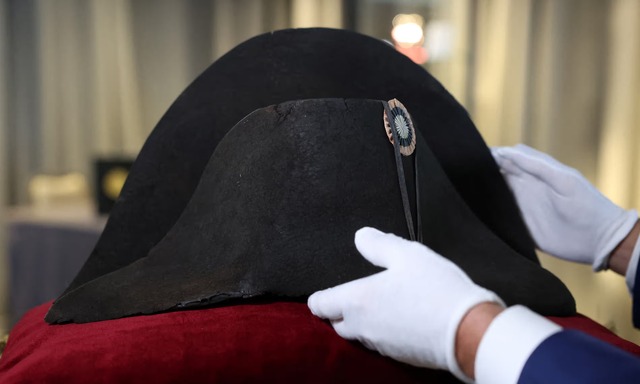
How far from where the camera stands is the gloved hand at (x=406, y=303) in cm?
53

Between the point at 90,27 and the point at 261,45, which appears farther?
the point at 90,27

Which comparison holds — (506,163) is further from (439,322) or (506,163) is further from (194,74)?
(194,74)

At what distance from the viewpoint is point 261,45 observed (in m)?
0.82

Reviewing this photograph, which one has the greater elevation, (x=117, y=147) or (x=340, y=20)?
(x=340, y=20)

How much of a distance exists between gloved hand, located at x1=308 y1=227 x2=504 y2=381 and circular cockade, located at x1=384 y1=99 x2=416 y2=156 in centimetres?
13

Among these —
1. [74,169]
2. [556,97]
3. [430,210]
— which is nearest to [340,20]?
[556,97]

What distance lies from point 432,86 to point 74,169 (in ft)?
6.26

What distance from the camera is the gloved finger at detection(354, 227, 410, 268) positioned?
583 mm

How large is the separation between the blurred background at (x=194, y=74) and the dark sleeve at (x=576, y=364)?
4.67 feet

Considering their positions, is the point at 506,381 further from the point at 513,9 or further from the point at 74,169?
the point at 74,169

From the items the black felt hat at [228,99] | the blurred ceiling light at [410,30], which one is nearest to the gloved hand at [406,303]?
the black felt hat at [228,99]

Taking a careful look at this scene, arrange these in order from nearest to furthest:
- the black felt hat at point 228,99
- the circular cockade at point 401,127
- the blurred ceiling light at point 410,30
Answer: the circular cockade at point 401,127 → the black felt hat at point 228,99 → the blurred ceiling light at point 410,30

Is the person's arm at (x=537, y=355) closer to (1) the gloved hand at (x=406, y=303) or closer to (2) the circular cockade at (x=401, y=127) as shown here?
(1) the gloved hand at (x=406, y=303)

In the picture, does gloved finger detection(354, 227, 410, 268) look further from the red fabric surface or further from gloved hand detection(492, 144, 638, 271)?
gloved hand detection(492, 144, 638, 271)
